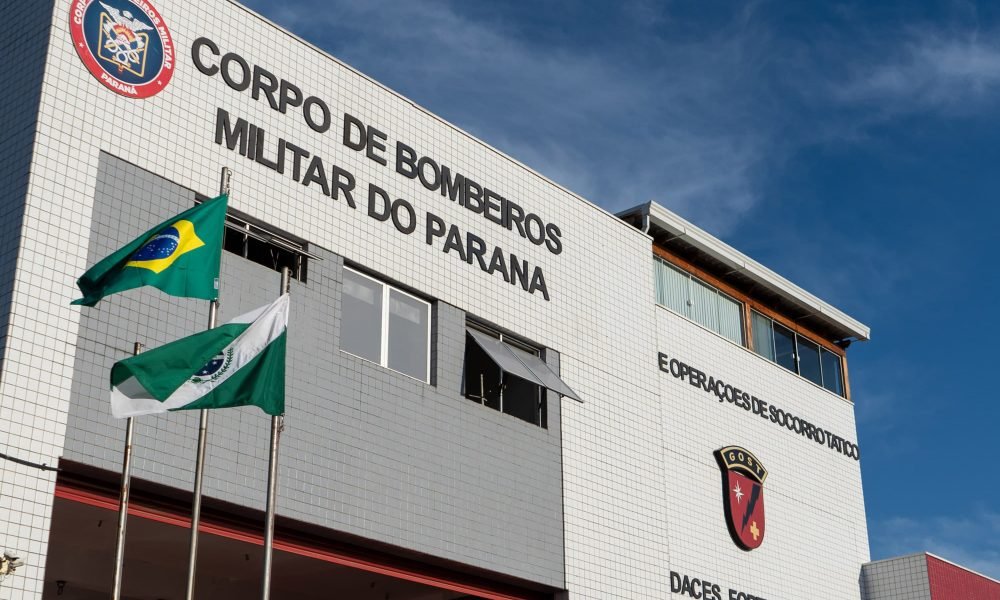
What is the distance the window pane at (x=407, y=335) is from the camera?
784 inches

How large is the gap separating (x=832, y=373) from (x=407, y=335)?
47.7 feet

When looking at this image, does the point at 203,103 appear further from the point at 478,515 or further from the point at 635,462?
the point at 635,462

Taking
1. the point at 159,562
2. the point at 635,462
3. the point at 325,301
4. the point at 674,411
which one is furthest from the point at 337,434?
the point at 674,411

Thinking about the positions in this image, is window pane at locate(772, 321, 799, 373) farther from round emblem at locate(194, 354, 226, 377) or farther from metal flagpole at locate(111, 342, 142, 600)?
metal flagpole at locate(111, 342, 142, 600)

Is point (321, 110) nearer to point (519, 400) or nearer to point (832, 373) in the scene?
point (519, 400)

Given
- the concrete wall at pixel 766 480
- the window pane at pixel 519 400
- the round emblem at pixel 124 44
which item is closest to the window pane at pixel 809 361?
the concrete wall at pixel 766 480

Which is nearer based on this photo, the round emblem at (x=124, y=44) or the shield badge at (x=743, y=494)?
the round emblem at (x=124, y=44)

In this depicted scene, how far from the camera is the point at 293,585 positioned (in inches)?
813

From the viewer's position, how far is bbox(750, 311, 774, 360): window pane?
1131 inches

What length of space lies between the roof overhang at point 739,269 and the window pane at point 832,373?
2.03 feet

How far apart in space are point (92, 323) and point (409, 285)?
5635mm

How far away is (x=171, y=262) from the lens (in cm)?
1370

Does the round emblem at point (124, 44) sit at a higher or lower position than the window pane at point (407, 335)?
higher

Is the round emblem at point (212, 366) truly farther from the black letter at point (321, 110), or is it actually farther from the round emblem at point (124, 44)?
the black letter at point (321, 110)
